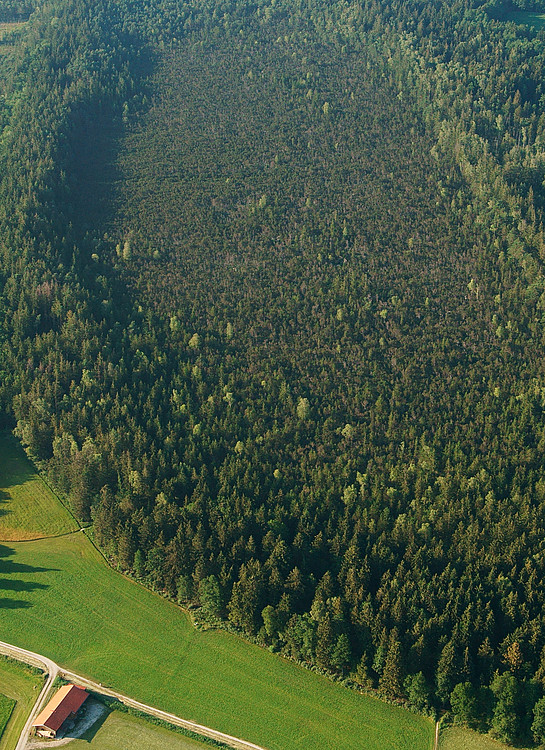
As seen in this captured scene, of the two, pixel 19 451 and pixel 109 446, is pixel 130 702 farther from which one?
pixel 19 451

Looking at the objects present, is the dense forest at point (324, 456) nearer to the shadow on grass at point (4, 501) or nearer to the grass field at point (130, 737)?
the shadow on grass at point (4, 501)

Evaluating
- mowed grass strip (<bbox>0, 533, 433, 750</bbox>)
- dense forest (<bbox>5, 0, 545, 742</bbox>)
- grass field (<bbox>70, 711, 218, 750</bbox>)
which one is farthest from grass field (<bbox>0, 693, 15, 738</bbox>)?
dense forest (<bbox>5, 0, 545, 742</bbox>)

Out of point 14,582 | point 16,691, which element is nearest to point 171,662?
point 16,691

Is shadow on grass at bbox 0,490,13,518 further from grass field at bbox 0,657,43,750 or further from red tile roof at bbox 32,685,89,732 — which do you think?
red tile roof at bbox 32,685,89,732

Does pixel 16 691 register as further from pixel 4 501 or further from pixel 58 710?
pixel 4 501

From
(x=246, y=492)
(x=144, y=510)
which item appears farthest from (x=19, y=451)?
(x=246, y=492)

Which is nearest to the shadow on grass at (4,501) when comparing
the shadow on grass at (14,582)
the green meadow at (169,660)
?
the green meadow at (169,660)
